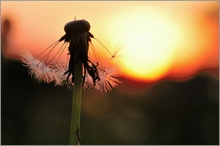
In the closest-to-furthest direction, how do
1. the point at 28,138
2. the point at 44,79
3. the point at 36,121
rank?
the point at 44,79 → the point at 28,138 → the point at 36,121

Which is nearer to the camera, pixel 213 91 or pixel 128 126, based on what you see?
pixel 128 126

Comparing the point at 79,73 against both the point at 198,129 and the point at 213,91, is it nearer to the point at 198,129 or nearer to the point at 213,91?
the point at 198,129

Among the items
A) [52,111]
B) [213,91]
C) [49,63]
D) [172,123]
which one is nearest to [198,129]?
[172,123]

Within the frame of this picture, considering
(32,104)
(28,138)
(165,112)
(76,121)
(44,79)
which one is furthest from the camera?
(165,112)

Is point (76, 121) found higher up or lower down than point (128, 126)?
higher up
